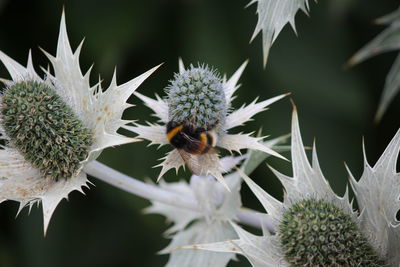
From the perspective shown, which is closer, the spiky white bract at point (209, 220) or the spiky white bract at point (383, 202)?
the spiky white bract at point (383, 202)

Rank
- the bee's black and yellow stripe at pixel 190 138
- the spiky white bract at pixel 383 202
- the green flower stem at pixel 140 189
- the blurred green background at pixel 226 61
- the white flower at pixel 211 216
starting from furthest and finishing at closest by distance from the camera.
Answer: the blurred green background at pixel 226 61 → the white flower at pixel 211 216 → the green flower stem at pixel 140 189 → the bee's black and yellow stripe at pixel 190 138 → the spiky white bract at pixel 383 202

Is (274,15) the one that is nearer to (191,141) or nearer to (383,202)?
(191,141)

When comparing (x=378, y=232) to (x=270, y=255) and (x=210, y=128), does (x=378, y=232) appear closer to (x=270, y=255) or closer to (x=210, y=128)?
(x=270, y=255)

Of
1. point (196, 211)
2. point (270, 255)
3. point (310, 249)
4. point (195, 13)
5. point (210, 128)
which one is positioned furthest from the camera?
point (195, 13)

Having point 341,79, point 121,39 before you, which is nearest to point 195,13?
point 121,39

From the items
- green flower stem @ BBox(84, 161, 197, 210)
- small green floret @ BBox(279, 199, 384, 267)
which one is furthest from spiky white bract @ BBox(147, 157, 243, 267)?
small green floret @ BBox(279, 199, 384, 267)

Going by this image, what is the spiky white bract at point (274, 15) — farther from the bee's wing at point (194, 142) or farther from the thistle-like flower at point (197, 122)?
the bee's wing at point (194, 142)

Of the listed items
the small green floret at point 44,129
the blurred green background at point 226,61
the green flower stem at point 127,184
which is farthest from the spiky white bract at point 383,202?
the blurred green background at point 226,61

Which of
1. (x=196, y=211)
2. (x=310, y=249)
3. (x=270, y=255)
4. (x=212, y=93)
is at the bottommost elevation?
(x=196, y=211)
